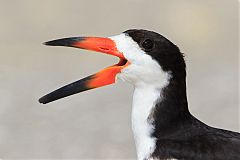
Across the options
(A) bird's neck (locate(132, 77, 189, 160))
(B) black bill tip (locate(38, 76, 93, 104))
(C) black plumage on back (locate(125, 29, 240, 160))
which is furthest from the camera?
(B) black bill tip (locate(38, 76, 93, 104))

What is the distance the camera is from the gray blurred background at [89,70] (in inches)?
311

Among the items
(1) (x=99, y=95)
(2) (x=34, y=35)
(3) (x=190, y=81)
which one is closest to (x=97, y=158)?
(1) (x=99, y=95)

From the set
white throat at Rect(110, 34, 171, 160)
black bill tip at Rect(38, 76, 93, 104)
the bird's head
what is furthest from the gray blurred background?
the bird's head

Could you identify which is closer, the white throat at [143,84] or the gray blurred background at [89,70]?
the white throat at [143,84]

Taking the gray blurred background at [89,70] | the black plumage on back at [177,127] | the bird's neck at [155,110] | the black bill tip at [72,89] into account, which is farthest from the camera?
the gray blurred background at [89,70]

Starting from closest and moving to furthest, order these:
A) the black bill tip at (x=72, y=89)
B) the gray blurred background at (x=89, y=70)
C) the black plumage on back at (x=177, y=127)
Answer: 1. the black plumage on back at (x=177, y=127)
2. the black bill tip at (x=72, y=89)
3. the gray blurred background at (x=89, y=70)

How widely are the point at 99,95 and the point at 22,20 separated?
65.3 inches

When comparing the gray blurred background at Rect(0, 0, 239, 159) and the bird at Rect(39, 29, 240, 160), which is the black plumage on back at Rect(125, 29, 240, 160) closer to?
the bird at Rect(39, 29, 240, 160)

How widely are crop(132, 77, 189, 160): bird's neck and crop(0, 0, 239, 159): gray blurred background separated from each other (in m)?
2.45

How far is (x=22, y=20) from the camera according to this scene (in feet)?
32.5

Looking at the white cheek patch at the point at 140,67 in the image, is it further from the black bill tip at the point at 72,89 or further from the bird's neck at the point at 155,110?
the black bill tip at the point at 72,89

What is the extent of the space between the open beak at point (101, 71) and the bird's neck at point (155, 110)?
16 centimetres

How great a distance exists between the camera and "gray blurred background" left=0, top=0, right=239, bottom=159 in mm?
7898

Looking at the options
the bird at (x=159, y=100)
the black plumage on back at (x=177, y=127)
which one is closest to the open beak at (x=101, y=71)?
the bird at (x=159, y=100)
